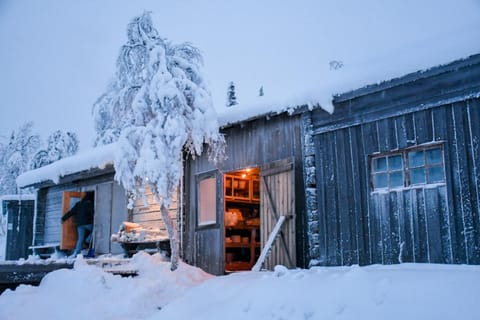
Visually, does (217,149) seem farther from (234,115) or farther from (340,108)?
(340,108)

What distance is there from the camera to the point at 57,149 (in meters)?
43.2

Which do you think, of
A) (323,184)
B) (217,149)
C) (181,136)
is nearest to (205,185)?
(217,149)

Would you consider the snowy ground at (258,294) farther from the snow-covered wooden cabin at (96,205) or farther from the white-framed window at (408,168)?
the snow-covered wooden cabin at (96,205)

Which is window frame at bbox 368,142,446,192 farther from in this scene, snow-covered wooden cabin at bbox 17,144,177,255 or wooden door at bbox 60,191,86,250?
wooden door at bbox 60,191,86,250

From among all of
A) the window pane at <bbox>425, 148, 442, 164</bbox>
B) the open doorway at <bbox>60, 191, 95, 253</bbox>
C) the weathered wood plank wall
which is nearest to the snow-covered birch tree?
the window pane at <bbox>425, 148, 442, 164</bbox>

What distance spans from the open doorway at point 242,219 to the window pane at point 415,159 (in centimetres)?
521

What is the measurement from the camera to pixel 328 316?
627 cm

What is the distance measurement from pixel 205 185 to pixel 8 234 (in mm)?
12487

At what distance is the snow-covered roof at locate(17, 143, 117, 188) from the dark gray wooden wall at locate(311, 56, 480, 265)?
6.91m

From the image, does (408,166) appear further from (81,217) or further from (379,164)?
(81,217)

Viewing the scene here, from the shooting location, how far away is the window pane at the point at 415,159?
27.9 ft

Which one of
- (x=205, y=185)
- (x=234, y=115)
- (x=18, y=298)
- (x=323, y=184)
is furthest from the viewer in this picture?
(x=205, y=185)

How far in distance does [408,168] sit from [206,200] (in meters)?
5.58

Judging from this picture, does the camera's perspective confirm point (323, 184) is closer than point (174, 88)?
Yes
